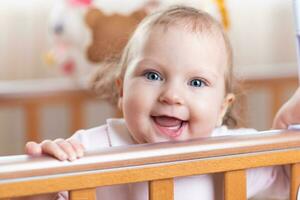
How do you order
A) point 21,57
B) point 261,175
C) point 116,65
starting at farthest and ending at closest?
point 21,57 → point 116,65 → point 261,175

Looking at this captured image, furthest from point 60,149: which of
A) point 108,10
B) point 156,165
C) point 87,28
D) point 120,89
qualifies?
point 108,10

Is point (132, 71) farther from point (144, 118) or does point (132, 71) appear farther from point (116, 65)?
point (116, 65)

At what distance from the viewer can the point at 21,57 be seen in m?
2.30

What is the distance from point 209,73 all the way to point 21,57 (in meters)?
1.34

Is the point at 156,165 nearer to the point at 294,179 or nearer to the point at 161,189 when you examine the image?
the point at 161,189

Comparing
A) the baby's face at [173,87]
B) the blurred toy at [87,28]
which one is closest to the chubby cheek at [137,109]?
the baby's face at [173,87]

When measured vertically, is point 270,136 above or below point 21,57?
below

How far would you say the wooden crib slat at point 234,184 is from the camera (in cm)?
95

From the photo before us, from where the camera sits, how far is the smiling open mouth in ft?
3.41

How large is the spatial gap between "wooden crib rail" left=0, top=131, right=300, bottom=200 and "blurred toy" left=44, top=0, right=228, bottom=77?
894mm

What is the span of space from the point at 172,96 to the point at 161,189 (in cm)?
16

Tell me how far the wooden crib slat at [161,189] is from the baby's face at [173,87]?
0.47 ft

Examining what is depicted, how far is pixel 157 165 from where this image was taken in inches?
34.9

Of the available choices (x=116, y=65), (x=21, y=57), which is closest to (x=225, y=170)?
(x=116, y=65)
